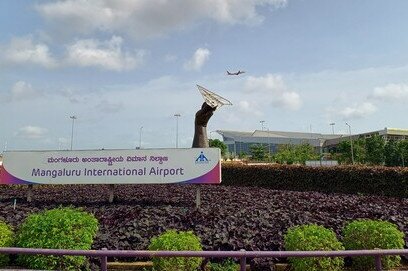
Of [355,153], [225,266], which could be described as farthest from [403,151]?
[225,266]

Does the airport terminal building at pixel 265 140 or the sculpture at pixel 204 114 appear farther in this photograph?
the airport terminal building at pixel 265 140

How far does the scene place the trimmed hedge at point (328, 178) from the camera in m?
17.6

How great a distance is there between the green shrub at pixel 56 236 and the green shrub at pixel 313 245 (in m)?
2.92

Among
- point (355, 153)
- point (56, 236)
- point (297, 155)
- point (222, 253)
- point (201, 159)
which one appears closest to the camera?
point (222, 253)

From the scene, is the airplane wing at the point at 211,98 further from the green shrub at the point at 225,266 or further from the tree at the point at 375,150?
the tree at the point at 375,150

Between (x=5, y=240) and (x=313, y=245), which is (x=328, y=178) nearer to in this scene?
(x=313, y=245)

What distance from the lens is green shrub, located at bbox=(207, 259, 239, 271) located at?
20.0ft

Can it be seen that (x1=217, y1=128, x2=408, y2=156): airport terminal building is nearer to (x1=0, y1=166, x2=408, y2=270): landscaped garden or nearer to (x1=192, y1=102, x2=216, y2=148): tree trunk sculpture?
(x1=192, y1=102, x2=216, y2=148): tree trunk sculpture

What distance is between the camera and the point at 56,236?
6105 millimetres

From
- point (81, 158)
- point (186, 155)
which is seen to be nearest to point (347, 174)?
point (186, 155)

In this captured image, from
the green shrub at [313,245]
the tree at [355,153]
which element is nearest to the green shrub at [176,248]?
the green shrub at [313,245]

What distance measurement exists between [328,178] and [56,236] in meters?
16.0

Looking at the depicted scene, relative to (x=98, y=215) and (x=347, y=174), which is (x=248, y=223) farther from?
(x=347, y=174)

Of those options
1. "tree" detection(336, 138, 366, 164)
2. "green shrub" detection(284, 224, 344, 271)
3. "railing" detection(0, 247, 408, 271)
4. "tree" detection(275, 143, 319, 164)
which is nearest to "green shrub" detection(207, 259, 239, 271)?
"green shrub" detection(284, 224, 344, 271)
